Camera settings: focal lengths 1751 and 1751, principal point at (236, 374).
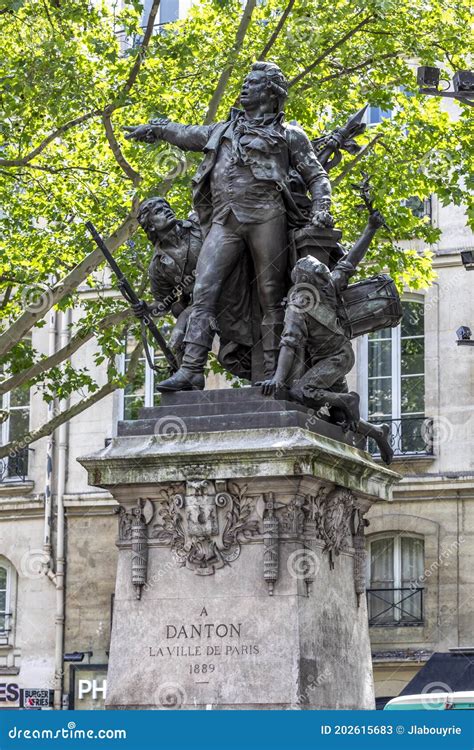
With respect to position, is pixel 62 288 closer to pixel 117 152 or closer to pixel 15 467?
pixel 117 152

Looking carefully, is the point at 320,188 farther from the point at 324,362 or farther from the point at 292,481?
the point at 292,481

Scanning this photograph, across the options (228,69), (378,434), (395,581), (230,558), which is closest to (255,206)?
(378,434)

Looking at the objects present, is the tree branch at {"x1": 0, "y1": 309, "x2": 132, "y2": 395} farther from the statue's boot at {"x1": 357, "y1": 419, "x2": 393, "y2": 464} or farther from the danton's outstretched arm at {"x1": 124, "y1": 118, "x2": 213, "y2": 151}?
the statue's boot at {"x1": 357, "y1": 419, "x2": 393, "y2": 464}

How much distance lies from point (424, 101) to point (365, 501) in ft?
42.7

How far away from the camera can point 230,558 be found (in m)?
10.5

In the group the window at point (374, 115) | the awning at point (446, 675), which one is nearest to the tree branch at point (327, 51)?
the awning at point (446, 675)

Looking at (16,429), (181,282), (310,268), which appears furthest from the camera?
(16,429)

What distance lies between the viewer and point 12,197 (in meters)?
23.2

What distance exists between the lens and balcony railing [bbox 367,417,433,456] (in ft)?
94.7

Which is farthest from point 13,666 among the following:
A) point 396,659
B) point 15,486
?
point 396,659

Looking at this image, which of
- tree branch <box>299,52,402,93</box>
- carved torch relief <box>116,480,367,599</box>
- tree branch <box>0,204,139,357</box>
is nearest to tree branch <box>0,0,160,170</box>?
tree branch <box>0,204,139,357</box>

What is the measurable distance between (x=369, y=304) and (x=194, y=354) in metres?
1.25

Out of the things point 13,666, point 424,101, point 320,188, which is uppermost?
point 424,101

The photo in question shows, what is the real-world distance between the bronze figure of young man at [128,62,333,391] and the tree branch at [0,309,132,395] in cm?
945
